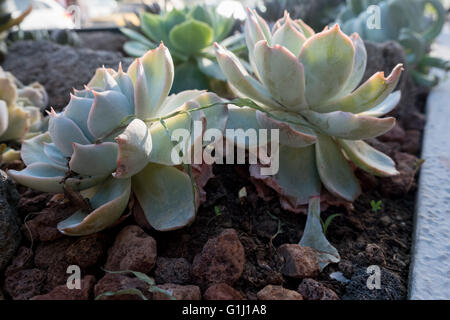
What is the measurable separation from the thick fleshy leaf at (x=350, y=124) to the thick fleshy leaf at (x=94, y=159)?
506 mm

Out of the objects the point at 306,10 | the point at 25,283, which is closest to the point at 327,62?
the point at 25,283

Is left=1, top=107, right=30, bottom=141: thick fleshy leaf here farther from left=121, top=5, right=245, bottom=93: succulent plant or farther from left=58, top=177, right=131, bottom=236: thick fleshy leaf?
left=121, top=5, right=245, bottom=93: succulent plant

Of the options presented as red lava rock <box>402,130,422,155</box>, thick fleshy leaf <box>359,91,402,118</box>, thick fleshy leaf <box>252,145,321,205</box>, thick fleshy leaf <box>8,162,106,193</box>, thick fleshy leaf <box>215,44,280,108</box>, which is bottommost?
red lava rock <box>402,130,422,155</box>

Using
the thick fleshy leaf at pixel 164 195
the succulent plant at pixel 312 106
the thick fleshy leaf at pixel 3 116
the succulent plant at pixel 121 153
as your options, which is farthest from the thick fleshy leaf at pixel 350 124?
the thick fleshy leaf at pixel 3 116

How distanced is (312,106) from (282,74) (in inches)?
5.7

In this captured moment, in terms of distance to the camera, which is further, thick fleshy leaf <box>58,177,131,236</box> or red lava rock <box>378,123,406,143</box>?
red lava rock <box>378,123,406,143</box>

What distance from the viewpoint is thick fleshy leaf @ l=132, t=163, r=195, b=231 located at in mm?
996

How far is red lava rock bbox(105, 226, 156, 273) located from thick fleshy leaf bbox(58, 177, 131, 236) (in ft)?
0.17

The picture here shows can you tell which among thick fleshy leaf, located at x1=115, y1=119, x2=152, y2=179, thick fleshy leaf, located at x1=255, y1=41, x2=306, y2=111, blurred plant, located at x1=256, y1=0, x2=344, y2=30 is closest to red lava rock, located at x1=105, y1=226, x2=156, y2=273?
thick fleshy leaf, located at x1=115, y1=119, x2=152, y2=179

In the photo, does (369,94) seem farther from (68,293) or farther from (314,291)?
(68,293)

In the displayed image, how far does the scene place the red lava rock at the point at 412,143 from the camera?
159 centimetres

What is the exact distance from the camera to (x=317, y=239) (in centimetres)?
104

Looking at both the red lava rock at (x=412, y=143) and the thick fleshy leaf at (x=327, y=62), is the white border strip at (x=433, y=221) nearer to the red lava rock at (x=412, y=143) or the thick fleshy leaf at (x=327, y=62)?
the red lava rock at (x=412, y=143)
